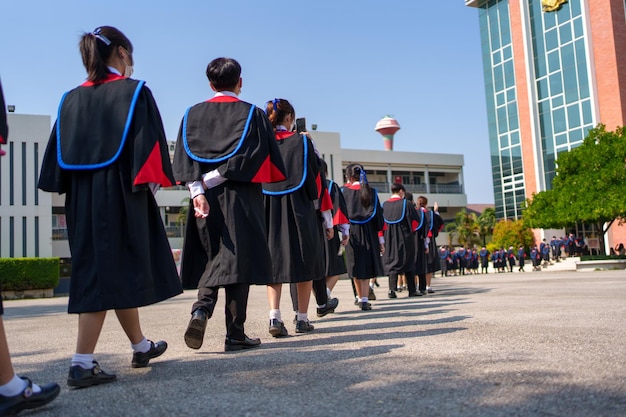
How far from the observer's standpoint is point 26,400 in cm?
254

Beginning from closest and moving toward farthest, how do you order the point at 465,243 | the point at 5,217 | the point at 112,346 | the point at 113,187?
the point at 113,187
the point at 112,346
the point at 5,217
the point at 465,243

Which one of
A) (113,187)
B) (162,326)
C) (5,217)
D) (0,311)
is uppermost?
(5,217)

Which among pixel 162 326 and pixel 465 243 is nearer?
pixel 162 326

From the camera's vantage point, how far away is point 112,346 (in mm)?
5035

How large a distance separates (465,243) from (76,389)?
59.1 m

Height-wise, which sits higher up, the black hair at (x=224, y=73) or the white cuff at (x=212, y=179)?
the black hair at (x=224, y=73)

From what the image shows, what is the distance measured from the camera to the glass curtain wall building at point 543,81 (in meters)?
45.8

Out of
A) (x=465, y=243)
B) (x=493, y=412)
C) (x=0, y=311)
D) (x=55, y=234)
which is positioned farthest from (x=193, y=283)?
(x=465, y=243)

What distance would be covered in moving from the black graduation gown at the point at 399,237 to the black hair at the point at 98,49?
772 cm

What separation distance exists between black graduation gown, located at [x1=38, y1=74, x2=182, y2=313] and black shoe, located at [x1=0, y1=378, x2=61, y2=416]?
63 centimetres

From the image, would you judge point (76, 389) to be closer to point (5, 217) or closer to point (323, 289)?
point (323, 289)

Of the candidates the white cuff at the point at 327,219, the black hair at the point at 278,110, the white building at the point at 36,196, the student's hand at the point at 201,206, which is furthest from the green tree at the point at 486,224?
the student's hand at the point at 201,206

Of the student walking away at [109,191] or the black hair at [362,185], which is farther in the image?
the black hair at [362,185]

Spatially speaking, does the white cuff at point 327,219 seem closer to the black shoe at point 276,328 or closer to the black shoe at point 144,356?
the black shoe at point 276,328
